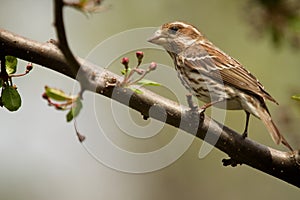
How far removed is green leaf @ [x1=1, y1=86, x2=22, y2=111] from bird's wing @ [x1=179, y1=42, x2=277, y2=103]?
189cm

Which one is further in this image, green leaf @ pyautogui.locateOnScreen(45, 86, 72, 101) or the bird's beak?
the bird's beak

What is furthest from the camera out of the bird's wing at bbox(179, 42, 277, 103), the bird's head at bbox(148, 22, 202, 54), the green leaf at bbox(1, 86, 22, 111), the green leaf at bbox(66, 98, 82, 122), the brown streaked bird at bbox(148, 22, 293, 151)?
the bird's head at bbox(148, 22, 202, 54)

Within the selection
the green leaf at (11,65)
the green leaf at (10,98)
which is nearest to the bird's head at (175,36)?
the green leaf at (11,65)

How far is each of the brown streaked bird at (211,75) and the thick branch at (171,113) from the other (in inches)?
17.7

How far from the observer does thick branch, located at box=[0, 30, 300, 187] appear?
3.41 meters

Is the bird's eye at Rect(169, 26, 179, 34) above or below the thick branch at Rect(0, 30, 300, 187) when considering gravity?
below

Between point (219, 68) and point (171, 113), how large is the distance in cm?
203

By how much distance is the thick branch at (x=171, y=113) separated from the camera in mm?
3406

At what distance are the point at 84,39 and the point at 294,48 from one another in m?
10.4

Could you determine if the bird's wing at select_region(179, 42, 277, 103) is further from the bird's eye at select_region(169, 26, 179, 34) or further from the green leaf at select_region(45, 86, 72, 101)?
the green leaf at select_region(45, 86, 72, 101)

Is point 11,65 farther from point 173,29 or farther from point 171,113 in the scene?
point 173,29

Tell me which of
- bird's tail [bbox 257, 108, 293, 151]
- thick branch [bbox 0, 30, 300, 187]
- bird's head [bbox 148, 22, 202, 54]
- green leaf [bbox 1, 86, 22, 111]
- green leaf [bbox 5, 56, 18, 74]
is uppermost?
thick branch [bbox 0, 30, 300, 187]

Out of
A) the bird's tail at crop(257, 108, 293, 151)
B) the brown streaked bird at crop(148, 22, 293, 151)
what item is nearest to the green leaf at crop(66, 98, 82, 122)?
the bird's tail at crop(257, 108, 293, 151)

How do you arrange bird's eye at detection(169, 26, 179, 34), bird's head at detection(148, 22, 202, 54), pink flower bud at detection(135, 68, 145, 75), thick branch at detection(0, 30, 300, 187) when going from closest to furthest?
1. pink flower bud at detection(135, 68, 145, 75)
2. thick branch at detection(0, 30, 300, 187)
3. bird's head at detection(148, 22, 202, 54)
4. bird's eye at detection(169, 26, 179, 34)
